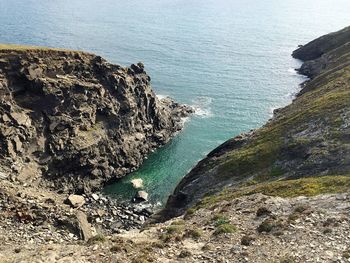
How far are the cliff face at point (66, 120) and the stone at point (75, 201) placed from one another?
6.39 metres

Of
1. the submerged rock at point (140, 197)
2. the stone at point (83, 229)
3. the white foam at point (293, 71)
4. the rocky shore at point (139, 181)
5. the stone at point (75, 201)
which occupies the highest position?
the white foam at point (293, 71)

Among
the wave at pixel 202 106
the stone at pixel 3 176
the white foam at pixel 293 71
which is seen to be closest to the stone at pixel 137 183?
the stone at pixel 3 176

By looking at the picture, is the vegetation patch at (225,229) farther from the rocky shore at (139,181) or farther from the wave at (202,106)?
the wave at (202,106)

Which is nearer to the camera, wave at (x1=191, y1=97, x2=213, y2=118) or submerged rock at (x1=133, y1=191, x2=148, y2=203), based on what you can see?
submerged rock at (x1=133, y1=191, x2=148, y2=203)

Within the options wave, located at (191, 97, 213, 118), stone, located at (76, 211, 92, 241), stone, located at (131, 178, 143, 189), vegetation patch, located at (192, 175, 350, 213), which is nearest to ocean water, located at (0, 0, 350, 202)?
wave, located at (191, 97, 213, 118)

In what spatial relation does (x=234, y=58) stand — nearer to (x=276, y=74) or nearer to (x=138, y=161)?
(x=276, y=74)

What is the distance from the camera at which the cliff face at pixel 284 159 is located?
53.0 metres

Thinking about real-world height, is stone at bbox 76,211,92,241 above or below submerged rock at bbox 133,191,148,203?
above

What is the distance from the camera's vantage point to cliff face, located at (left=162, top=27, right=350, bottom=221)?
174 ft

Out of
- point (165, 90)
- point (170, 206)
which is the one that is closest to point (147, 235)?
point (170, 206)

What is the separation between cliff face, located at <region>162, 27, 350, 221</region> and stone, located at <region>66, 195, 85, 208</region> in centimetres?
1779

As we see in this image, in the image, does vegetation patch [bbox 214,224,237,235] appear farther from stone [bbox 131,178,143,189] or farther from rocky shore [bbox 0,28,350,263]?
stone [bbox 131,178,143,189]

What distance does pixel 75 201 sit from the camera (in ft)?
246

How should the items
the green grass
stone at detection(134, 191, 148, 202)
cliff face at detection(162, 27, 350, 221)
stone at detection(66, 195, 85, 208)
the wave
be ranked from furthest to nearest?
the wave
stone at detection(134, 191, 148, 202)
stone at detection(66, 195, 85, 208)
cliff face at detection(162, 27, 350, 221)
the green grass
